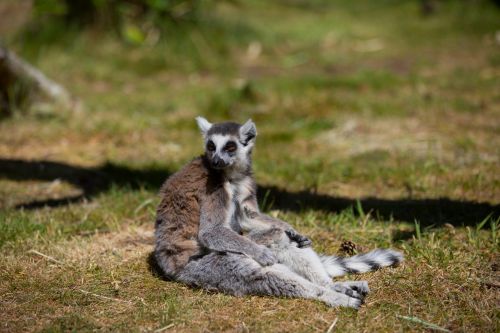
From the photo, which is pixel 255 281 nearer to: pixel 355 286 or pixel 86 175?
pixel 355 286

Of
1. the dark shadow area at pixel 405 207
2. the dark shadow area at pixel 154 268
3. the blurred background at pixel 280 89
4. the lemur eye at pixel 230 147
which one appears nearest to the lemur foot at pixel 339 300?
the dark shadow area at pixel 154 268

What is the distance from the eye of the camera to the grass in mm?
3520

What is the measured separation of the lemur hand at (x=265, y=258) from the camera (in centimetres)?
363

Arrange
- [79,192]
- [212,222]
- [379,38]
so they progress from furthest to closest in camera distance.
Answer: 1. [379,38]
2. [79,192]
3. [212,222]

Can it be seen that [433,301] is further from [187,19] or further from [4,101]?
[187,19]

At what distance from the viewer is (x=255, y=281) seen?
3.53m

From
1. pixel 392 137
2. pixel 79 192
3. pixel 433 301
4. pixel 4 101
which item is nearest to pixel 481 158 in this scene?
pixel 392 137

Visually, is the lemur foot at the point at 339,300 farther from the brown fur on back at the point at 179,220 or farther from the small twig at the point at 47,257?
the small twig at the point at 47,257

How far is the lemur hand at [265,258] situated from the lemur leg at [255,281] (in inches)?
1.1

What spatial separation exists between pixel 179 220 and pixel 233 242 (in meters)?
0.45

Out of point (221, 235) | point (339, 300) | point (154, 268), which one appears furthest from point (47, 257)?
point (339, 300)

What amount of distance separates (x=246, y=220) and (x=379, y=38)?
31.3ft

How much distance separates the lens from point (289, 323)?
3295 mm

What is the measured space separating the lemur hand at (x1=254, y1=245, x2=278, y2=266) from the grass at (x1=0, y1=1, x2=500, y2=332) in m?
0.23
